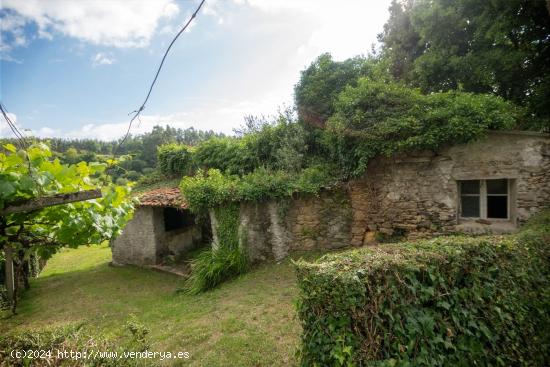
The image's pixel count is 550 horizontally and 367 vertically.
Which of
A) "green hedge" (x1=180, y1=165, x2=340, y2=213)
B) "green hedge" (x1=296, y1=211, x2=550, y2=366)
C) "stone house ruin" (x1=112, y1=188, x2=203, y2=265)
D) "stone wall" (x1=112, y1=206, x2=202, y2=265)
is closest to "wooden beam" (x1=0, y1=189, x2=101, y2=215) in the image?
"green hedge" (x1=296, y1=211, x2=550, y2=366)

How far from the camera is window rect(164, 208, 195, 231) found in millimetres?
11281

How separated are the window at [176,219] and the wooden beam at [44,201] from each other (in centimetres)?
960

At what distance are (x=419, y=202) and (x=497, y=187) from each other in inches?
68.5

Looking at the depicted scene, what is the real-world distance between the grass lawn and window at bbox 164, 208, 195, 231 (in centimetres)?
200

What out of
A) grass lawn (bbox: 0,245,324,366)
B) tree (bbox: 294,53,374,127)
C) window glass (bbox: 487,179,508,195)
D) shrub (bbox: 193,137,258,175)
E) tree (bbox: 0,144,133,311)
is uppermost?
tree (bbox: 294,53,374,127)

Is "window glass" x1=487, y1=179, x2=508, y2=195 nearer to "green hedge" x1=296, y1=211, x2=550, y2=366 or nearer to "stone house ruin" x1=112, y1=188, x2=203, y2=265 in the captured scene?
"green hedge" x1=296, y1=211, x2=550, y2=366

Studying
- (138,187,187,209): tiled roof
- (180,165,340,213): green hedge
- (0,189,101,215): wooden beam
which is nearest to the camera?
(0,189,101,215): wooden beam

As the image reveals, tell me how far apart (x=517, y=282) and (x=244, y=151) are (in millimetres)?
9280

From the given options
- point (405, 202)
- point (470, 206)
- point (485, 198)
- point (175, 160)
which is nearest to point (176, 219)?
point (175, 160)

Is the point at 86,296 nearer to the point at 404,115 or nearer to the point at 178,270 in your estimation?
the point at 178,270

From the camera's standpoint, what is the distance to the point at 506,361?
318cm

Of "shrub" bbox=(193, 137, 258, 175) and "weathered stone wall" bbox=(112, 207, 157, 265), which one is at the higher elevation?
"shrub" bbox=(193, 137, 258, 175)

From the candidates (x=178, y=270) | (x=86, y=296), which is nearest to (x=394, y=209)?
(x=178, y=270)

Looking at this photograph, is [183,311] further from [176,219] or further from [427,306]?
[176,219]
